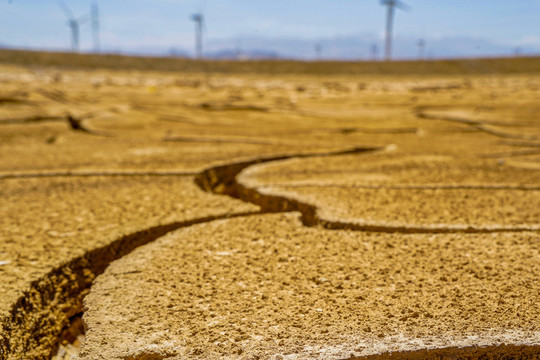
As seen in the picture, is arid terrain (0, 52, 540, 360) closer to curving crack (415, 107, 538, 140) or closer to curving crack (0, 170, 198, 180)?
curving crack (0, 170, 198, 180)

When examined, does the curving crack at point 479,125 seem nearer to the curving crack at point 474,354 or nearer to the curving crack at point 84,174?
the curving crack at point 84,174

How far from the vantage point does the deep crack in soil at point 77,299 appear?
0.76 metres

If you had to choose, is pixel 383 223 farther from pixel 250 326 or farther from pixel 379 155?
pixel 379 155

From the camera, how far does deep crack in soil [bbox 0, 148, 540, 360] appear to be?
2.50 feet

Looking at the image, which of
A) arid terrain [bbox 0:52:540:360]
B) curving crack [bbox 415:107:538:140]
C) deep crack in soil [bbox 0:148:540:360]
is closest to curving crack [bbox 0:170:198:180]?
arid terrain [bbox 0:52:540:360]

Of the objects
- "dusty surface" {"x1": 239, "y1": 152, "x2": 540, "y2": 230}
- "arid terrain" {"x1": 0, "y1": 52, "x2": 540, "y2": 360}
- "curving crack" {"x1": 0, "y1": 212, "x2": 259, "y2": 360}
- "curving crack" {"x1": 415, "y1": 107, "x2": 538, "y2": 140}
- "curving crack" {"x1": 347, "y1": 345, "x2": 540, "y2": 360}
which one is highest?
"curving crack" {"x1": 415, "y1": 107, "x2": 538, "y2": 140}

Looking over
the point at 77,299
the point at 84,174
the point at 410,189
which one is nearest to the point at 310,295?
the point at 77,299

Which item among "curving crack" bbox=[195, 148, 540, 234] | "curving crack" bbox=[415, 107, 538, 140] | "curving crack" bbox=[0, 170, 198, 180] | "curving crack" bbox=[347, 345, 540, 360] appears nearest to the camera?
"curving crack" bbox=[347, 345, 540, 360]

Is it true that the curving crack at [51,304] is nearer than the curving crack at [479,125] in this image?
Yes

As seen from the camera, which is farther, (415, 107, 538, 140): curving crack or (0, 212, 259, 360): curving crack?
(415, 107, 538, 140): curving crack

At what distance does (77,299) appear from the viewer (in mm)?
1072

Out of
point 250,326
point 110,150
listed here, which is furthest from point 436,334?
point 110,150

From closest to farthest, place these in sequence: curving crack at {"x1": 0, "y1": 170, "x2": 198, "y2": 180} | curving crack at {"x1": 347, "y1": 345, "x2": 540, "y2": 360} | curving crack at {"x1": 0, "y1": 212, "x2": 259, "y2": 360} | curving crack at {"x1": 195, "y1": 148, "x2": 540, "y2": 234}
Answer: curving crack at {"x1": 347, "y1": 345, "x2": 540, "y2": 360}, curving crack at {"x1": 0, "y1": 212, "x2": 259, "y2": 360}, curving crack at {"x1": 195, "y1": 148, "x2": 540, "y2": 234}, curving crack at {"x1": 0, "y1": 170, "x2": 198, "y2": 180}

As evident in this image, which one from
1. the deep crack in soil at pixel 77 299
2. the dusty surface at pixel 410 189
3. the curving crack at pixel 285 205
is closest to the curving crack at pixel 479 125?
the dusty surface at pixel 410 189
